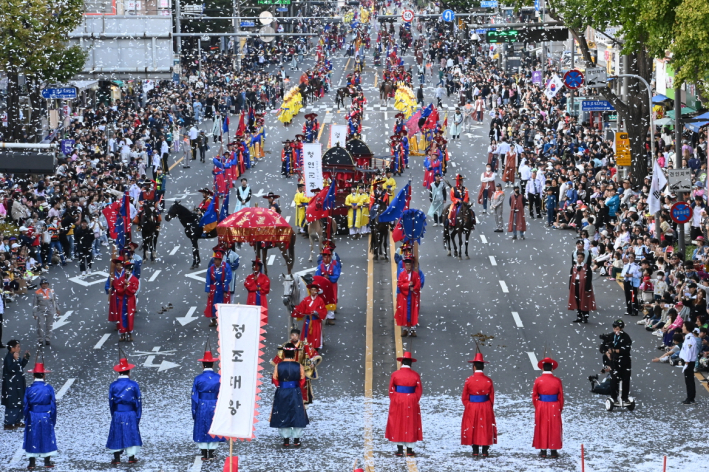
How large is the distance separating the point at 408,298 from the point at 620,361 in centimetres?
611

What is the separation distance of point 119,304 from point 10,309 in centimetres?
449

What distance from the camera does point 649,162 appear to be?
43625 mm

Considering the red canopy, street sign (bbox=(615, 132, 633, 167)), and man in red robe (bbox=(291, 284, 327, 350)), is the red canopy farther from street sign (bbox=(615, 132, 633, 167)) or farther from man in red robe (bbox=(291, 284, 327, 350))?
street sign (bbox=(615, 132, 633, 167))

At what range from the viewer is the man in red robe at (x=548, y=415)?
61.9ft

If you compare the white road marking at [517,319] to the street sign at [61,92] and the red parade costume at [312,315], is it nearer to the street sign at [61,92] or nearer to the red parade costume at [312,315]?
the red parade costume at [312,315]

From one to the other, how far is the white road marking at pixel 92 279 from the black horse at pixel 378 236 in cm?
727

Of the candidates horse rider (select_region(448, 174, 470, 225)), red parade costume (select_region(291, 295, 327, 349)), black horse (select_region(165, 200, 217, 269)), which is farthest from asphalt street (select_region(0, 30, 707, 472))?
horse rider (select_region(448, 174, 470, 225))

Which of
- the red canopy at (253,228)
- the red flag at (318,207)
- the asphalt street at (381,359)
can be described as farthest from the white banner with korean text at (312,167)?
the red canopy at (253,228)

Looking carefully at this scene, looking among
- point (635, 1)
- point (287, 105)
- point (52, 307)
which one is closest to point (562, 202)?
point (635, 1)

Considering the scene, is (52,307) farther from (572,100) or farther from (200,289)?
(572,100)

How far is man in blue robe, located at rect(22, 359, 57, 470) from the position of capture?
18703 millimetres

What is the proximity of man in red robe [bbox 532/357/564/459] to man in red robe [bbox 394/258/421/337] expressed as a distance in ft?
25.0

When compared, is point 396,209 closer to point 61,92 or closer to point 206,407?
point 206,407

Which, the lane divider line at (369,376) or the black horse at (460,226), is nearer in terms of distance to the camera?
the lane divider line at (369,376)
